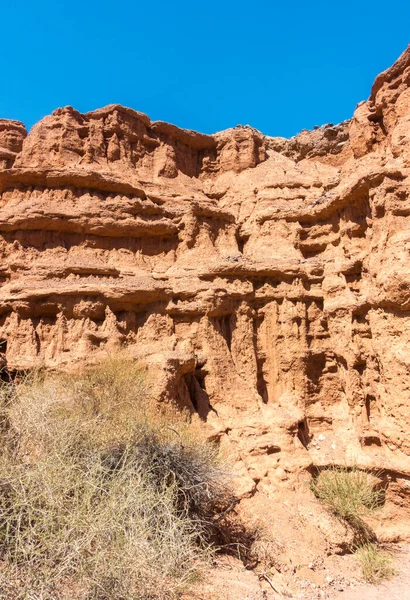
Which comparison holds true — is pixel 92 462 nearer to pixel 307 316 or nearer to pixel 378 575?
pixel 378 575

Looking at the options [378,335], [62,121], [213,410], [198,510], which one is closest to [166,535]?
[198,510]

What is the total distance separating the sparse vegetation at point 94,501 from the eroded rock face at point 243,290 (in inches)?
93.3

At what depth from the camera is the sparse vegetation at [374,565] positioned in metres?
9.00

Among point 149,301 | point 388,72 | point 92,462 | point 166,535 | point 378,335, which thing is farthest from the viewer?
point 388,72

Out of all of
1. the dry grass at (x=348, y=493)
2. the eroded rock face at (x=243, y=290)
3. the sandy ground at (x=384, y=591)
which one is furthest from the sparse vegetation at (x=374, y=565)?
the eroded rock face at (x=243, y=290)

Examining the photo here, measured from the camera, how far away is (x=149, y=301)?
14.9 meters

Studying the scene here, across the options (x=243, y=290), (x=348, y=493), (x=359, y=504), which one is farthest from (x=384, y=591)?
(x=243, y=290)

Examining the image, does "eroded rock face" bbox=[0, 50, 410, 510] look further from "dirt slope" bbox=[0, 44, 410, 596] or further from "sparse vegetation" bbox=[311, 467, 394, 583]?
"sparse vegetation" bbox=[311, 467, 394, 583]

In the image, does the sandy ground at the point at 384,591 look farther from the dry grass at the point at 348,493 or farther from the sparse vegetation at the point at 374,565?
the dry grass at the point at 348,493

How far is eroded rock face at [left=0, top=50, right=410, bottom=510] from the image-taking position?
40.9 ft

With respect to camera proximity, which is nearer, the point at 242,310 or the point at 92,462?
the point at 92,462

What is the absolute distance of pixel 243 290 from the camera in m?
15.9

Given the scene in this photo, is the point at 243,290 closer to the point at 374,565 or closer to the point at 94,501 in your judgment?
Answer: the point at 374,565

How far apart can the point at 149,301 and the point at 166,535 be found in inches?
384
